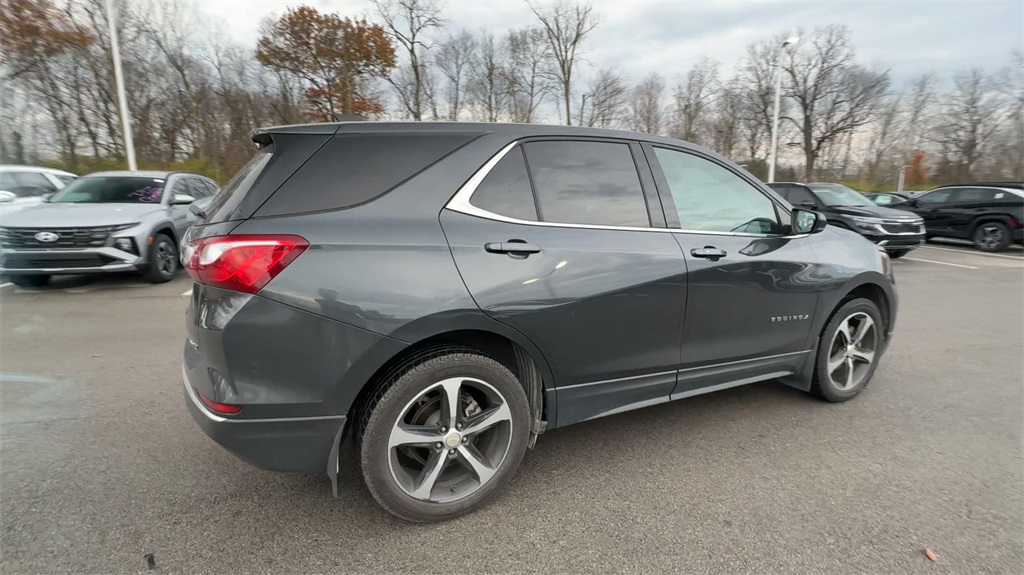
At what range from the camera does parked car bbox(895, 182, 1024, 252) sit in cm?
1296

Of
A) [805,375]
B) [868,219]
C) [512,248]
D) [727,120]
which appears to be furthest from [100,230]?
[727,120]

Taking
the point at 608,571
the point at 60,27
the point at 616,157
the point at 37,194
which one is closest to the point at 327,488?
the point at 608,571

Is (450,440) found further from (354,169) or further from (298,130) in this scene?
(298,130)

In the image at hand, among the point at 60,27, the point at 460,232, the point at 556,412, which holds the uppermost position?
the point at 60,27

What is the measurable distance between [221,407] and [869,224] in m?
12.9

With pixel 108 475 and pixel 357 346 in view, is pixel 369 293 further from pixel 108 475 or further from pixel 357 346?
pixel 108 475

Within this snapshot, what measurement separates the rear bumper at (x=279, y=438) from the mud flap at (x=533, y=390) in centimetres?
90

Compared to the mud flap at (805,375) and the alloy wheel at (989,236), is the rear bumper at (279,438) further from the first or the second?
the alloy wheel at (989,236)

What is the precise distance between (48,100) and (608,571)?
3230 cm

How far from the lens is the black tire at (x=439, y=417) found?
2141 millimetres

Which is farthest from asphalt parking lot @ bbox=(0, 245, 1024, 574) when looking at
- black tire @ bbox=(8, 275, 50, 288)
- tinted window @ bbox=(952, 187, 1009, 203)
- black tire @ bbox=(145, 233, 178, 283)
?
tinted window @ bbox=(952, 187, 1009, 203)

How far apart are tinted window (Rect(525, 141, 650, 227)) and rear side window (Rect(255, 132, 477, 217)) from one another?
18.9 inches

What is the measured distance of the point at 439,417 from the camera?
231 centimetres

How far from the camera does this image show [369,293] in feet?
6.70
